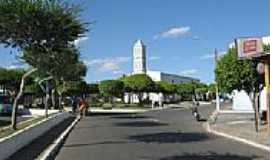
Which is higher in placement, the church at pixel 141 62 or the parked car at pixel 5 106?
the church at pixel 141 62

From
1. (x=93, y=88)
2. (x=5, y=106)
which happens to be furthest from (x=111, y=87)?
(x=5, y=106)

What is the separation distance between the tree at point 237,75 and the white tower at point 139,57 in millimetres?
120925

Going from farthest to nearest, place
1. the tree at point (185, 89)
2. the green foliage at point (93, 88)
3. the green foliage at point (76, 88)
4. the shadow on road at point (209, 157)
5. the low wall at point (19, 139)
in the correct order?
the tree at point (185, 89), the green foliage at point (93, 88), the green foliage at point (76, 88), the shadow on road at point (209, 157), the low wall at point (19, 139)

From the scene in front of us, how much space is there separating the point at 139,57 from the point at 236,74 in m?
124

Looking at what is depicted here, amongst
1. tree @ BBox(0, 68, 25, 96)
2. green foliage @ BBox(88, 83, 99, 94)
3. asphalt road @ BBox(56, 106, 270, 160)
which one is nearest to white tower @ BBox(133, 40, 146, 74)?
green foliage @ BBox(88, 83, 99, 94)

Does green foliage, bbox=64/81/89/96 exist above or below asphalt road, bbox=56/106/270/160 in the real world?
above

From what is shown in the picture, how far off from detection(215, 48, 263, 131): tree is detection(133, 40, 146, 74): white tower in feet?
397

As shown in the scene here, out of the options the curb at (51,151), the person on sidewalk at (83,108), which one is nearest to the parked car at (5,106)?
the person on sidewalk at (83,108)

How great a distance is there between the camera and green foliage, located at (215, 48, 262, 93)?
3075 cm

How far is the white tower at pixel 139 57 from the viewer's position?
154 meters

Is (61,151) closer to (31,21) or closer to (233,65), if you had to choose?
(31,21)

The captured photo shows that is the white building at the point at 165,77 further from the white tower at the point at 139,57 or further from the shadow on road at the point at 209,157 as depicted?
the shadow on road at the point at 209,157

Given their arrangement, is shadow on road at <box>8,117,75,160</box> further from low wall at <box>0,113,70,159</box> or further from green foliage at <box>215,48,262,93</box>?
green foliage at <box>215,48,262,93</box>

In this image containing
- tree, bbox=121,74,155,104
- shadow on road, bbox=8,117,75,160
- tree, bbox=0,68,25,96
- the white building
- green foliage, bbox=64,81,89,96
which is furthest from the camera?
the white building
